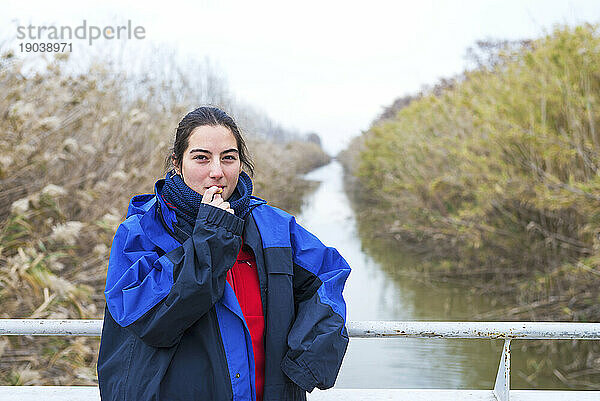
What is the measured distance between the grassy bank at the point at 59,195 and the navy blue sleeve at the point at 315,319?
1.25 m

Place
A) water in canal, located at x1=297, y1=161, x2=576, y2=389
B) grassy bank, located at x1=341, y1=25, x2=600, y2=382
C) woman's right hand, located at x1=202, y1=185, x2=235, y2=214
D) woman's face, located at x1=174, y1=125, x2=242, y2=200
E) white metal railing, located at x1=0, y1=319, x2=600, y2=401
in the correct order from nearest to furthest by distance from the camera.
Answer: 1. woman's right hand, located at x1=202, y1=185, x2=235, y2=214
2. woman's face, located at x1=174, y1=125, x2=242, y2=200
3. white metal railing, located at x1=0, y1=319, x2=600, y2=401
4. water in canal, located at x1=297, y1=161, x2=576, y2=389
5. grassy bank, located at x1=341, y1=25, x2=600, y2=382

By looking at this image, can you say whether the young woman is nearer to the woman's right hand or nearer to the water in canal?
the woman's right hand

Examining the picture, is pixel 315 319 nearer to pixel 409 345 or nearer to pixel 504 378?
pixel 504 378

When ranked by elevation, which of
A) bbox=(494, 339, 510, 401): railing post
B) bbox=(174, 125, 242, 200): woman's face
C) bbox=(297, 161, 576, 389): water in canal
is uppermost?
bbox=(174, 125, 242, 200): woman's face

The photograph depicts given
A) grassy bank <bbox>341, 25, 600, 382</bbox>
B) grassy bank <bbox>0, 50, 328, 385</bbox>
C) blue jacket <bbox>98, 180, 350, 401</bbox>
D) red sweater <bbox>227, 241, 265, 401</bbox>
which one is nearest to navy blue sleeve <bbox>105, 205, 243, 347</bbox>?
blue jacket <bbox>98, 180, 350, 401</bbox>

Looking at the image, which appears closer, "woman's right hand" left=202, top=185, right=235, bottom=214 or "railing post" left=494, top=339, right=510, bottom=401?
"woman's right hand" left=202, top=185, right=235, bottom=214

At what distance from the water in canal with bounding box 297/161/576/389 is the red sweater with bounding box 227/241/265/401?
15.7 feet

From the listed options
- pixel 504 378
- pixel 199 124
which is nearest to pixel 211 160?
pixel 199 124

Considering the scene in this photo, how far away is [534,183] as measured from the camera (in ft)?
26.3

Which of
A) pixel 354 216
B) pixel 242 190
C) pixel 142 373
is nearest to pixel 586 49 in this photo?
pixel 242 190

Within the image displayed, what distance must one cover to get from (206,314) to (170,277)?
0.16 m

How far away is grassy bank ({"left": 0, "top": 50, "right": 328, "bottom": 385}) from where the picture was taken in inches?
169

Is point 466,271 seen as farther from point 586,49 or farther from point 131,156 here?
point 131,156

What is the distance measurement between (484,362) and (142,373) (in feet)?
20.4
